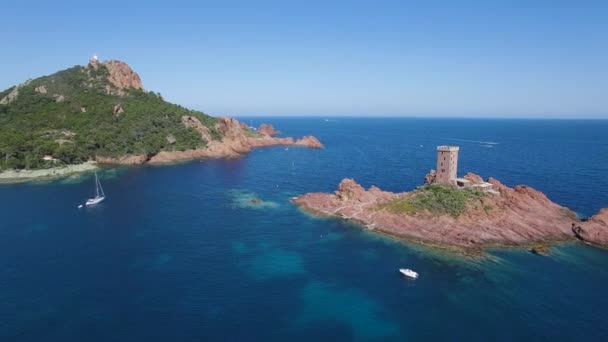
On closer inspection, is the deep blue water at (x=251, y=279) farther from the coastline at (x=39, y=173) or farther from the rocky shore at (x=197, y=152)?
the rocky shore at (x=197, y=152)

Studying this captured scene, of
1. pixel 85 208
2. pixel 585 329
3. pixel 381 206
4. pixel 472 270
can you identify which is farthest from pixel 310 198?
pixel 585 329

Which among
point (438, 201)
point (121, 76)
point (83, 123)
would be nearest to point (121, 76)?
point (121, 76)

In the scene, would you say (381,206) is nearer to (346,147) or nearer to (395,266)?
(395,266)

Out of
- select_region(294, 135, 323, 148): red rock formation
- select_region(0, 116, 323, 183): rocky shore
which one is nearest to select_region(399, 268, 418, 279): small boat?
select_region(0, 116, 323, 183): rocky shore

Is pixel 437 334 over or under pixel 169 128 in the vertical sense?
under

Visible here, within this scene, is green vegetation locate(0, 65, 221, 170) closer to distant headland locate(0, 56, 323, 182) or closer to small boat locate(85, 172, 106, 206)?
distant headland locate(0, 56, 323, 182)

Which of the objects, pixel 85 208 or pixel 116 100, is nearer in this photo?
pixel 85 208

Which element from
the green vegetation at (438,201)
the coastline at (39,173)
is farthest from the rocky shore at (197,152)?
the green vegetation at (438,201)

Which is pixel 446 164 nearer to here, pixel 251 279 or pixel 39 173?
pixel 251 279
